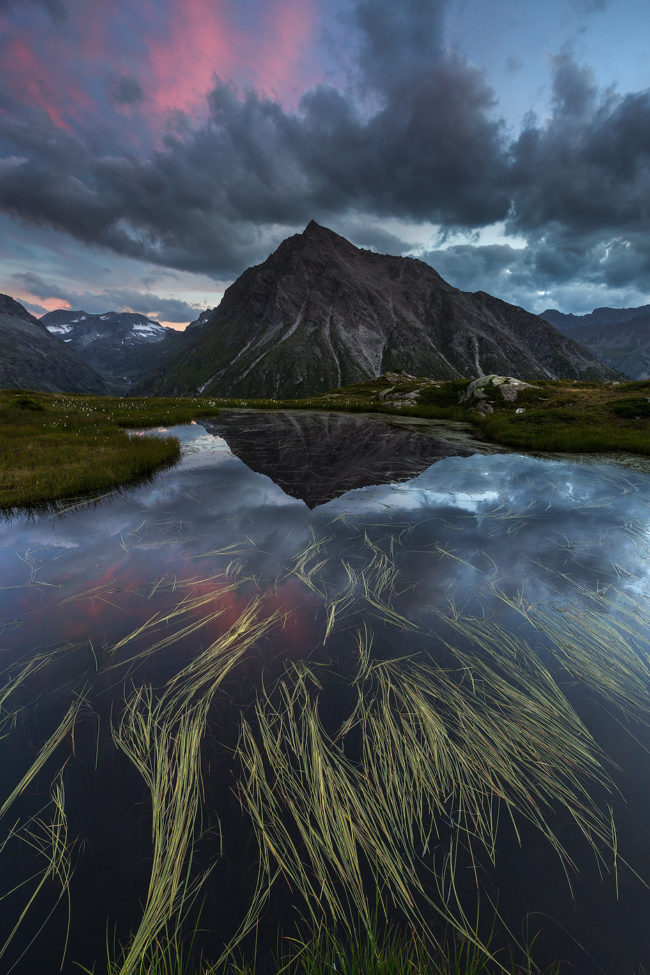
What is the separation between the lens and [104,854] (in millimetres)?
2359

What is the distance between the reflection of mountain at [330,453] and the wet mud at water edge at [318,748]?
5.10 m

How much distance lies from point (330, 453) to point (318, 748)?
14.1 meters

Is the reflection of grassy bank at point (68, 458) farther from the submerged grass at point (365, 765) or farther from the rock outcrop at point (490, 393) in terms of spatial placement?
the rock outcrop at point (490, 393)

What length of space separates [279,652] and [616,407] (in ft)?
91.7

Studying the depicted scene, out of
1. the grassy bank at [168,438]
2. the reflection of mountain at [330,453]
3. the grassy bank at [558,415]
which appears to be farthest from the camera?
the grassy bank at [558,415]

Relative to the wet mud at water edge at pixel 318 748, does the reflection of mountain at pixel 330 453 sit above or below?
above

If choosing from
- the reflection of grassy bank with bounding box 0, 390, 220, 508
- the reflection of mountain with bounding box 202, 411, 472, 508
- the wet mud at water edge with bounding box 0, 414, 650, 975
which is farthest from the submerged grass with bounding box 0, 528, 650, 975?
the reflection of grassy bank with bounding box 0, 390, 220, 508

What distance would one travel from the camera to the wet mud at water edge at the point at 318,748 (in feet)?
7.08

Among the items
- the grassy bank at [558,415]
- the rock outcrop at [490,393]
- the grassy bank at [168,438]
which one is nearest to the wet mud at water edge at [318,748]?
the grassy bank at [168,438]

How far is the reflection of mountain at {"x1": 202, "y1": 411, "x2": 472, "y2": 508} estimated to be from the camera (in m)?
11.9

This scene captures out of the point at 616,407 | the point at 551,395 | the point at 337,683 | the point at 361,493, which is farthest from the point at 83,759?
the point at 551,395

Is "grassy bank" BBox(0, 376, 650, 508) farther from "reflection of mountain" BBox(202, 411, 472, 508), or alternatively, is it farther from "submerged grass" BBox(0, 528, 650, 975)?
"submerged grass" BBox(0, 528, 650, 975)

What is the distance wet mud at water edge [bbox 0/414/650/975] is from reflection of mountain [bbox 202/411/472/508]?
5102 millimetres

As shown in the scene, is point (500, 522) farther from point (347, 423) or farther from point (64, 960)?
point (347, 423)
